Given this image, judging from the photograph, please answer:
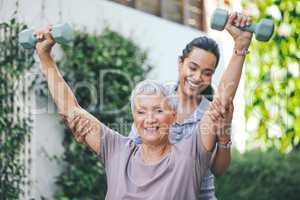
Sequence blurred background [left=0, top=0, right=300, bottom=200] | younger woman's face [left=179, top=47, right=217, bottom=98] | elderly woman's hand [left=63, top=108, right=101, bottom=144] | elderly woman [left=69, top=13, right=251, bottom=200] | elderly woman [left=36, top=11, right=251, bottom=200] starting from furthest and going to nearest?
1. blurred background [left=0, top=0, right=300, bottom=200]
2. younger woman's face [left=179, top=47, right=217, bottom=98]
3. elderly woman [left=69, top=13, right=251, bottom=200]
4. elderly woman's hand [left=63, top=108, right=101, bottom=144]
5. elderly woman [left=36, top=11, right=251, bottom=200]

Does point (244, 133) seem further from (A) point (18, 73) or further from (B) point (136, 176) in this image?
(B) point (136, 176)

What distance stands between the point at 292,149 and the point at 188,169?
5.84 metres

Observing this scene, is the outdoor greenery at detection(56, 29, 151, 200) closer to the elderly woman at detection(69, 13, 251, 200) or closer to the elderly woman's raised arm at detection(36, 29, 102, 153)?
the elderly woman at detection(69, 13, 251, 200)

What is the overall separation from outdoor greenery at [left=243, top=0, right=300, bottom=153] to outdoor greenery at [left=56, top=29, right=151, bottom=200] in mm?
1112

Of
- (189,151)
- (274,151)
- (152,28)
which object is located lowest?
(274,151)

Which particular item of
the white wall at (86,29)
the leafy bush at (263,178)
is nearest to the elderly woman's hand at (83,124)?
the white wall at (86,29)

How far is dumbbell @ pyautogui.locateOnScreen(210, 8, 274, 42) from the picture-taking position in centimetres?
288

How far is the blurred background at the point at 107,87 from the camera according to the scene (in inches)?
238

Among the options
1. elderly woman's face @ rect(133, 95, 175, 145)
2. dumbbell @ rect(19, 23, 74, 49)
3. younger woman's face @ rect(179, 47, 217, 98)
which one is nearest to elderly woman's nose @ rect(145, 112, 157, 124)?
elderly woman's face @ rect(133, 95, 175, 145)

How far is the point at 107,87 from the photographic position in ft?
23.5

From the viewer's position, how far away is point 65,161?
685cm

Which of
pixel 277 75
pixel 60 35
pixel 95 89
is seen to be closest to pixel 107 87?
pixel 95 89

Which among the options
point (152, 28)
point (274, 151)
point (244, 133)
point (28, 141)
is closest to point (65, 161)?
point (28, 141)

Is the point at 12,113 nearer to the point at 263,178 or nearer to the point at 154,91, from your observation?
the point at 263,178
